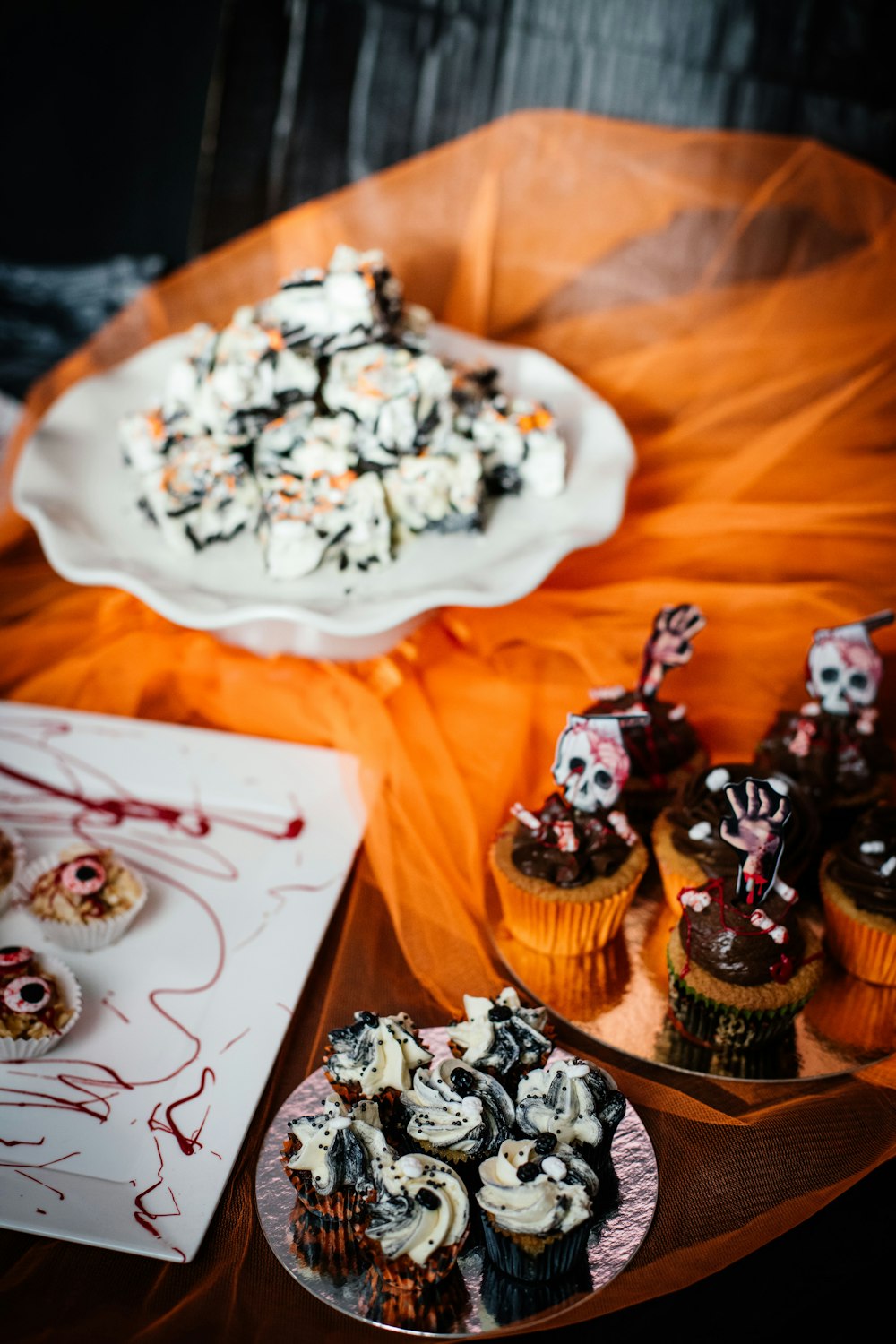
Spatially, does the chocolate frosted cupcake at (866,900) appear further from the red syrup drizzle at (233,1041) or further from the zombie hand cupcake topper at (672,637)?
the red syrup drizzle at (233,1041)

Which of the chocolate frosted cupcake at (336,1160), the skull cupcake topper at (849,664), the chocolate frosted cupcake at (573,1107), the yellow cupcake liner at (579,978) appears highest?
the skull cupcake topper at (849,664)

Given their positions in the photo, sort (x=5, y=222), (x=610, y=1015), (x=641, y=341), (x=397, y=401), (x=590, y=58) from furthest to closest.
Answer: (x=5, y=222)
(x=590, y=58)
(x=641, y=341)
(x=397, y=401)
(x=610, y=1015)

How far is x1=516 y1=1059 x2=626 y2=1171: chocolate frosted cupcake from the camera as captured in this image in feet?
3.35

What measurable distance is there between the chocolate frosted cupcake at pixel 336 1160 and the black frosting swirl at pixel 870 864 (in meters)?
0.55

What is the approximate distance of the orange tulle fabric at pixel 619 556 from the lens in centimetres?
113

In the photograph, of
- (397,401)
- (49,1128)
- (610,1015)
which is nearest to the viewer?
(49,1128)

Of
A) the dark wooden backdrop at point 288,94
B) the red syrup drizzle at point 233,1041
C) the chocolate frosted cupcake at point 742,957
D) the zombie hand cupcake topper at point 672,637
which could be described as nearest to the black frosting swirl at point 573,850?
the chocolate frosted cupcake at point 742,957

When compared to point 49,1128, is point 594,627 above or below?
above

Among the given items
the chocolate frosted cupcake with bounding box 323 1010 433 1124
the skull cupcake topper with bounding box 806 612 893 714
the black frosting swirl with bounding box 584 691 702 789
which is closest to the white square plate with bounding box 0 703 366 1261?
the chocolate frosted cupcake with bounding box 323 1010 433 1124

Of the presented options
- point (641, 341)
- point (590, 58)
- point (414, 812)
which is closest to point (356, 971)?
point (414, 812)

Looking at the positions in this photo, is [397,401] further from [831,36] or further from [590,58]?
[831,36]

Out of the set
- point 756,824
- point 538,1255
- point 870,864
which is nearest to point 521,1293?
point 538,1255

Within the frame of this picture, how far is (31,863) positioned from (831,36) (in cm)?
189

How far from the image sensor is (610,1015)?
3.99 ft
